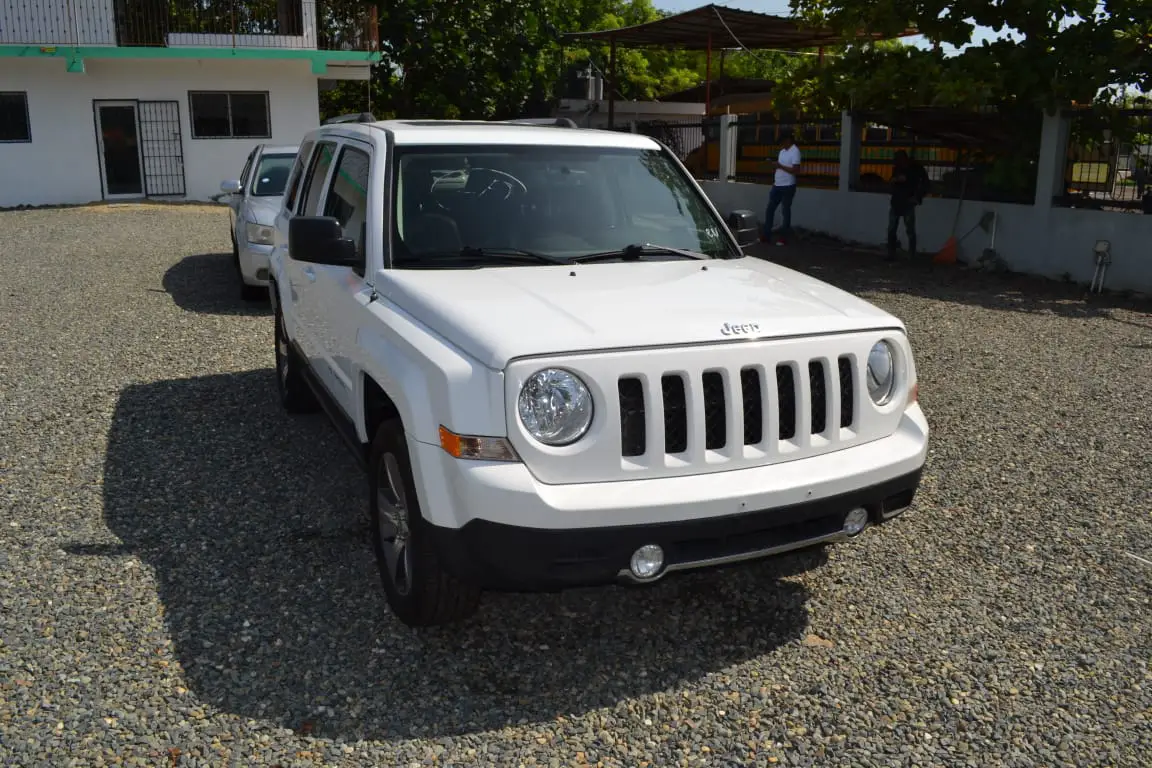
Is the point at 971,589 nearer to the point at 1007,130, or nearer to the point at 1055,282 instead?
the point at 1055,282

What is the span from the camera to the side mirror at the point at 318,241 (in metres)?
4.39

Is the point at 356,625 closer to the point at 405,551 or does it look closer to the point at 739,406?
the point at 405,551

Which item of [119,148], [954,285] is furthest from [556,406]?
[119,148]

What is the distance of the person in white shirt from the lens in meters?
17.8

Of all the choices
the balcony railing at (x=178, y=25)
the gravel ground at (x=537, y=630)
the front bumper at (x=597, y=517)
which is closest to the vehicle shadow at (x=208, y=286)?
the gravel ground at (x=537, y=630)

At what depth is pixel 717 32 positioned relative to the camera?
21.8 metres

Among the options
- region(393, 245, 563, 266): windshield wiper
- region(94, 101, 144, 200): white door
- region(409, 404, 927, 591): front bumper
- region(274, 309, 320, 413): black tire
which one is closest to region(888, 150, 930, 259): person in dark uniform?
region(274, 309, 320, 413): black tire

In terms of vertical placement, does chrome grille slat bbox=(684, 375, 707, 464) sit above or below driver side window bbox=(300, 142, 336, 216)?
below

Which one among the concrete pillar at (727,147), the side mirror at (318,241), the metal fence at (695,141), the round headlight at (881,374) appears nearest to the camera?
the round headlight at (881,374)

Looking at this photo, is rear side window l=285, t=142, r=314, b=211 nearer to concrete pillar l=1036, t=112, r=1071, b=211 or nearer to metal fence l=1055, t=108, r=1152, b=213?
metal fence l=1055, t=108, r=1152, b=213

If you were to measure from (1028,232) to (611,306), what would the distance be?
40.2 ft

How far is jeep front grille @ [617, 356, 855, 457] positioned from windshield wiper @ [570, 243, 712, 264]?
1.19m

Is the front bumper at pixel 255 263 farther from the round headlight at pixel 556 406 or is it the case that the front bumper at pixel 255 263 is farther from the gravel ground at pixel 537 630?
the round headlight at pixel 556 406

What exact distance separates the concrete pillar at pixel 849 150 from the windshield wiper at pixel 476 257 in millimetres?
14416
